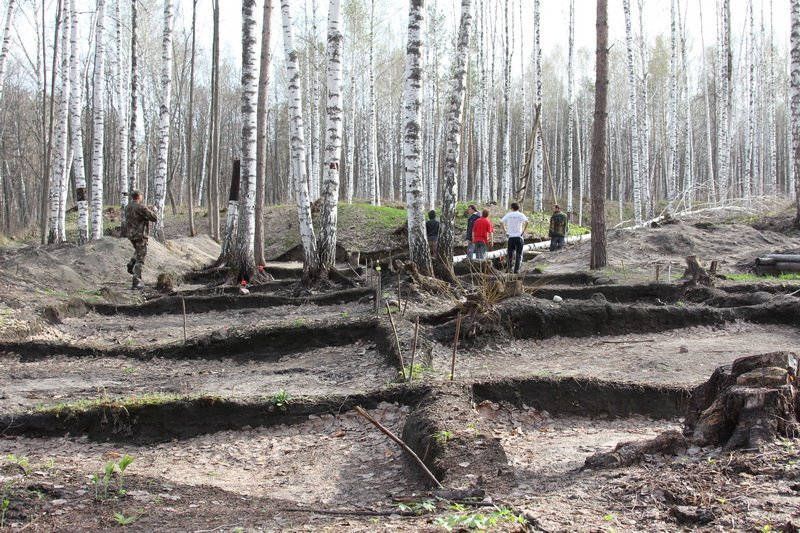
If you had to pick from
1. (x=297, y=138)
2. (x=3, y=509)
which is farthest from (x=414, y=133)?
(x=3, y=509)

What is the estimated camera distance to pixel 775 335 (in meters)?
8.77

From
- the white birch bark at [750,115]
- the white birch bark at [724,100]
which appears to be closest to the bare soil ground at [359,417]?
the white birch bark at [750,115]

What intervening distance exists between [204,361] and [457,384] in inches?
159

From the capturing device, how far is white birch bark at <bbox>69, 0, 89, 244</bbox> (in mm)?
17406

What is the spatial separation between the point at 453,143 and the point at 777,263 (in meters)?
6.98

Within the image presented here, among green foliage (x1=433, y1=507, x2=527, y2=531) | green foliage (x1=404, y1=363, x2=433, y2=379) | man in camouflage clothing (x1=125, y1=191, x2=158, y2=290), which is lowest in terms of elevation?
green foliage (x1=433, y1=507, x2=527, y2=531)

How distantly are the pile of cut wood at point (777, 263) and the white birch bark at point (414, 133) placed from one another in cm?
714

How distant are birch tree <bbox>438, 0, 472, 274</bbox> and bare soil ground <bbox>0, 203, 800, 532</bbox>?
1754mm

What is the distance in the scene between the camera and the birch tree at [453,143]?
1230cm

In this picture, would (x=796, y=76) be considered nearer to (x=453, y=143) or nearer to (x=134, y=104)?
(x=453, y=143)

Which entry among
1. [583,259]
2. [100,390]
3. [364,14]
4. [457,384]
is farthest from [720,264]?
[364,14]

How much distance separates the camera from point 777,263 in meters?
13.2

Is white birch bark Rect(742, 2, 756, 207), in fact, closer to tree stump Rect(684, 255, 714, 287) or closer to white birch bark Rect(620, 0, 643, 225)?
white birch bark Rect(620, 0, 643, 225)

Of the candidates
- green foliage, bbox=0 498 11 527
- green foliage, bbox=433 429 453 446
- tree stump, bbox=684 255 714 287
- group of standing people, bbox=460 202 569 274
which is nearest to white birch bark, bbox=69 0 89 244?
group of standing people, bbox=460 202 569 274
